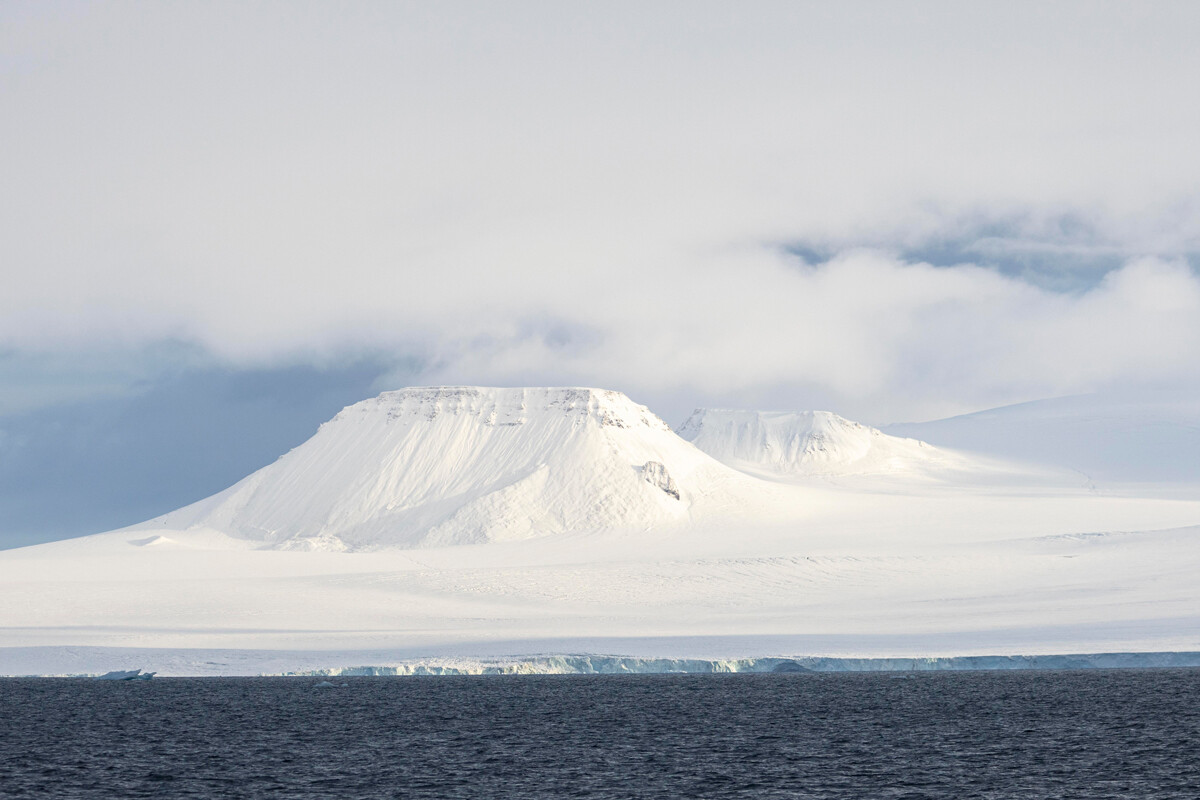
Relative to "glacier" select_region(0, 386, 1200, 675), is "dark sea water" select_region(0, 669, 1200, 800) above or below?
below

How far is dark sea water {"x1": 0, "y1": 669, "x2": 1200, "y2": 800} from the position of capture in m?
46.6

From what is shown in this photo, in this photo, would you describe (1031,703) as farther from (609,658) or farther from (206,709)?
(206,709)

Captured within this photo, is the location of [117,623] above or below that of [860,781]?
above

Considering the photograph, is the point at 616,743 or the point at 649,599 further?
the point at 649,599

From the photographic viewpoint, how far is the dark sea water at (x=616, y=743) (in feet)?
153

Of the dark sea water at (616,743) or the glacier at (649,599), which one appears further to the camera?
the glacier at (649,599)

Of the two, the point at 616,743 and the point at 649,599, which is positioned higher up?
the point at 649,599

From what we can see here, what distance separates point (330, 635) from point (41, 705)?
29326mm

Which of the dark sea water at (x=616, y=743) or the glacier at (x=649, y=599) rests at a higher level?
the glacier at (x=649, y=599)

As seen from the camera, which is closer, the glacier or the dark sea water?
the dark sea water

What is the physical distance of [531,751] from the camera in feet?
194

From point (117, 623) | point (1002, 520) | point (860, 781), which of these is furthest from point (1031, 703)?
point (1002, 520)

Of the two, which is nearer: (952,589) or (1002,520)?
(952,589)

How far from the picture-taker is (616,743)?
62344 millimetres
